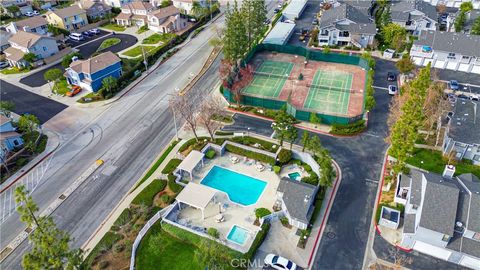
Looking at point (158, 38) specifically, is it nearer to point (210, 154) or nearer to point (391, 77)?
point (210, 154)

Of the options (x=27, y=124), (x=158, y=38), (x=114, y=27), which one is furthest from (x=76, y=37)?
(x=27, y=124)

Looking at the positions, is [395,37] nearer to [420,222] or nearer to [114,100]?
[420,222]

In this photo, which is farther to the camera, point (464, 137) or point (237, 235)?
point (464, 137)

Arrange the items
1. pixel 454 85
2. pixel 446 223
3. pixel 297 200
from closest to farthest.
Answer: pixel 446 223 → pixel 297 200 → pixel 454 85

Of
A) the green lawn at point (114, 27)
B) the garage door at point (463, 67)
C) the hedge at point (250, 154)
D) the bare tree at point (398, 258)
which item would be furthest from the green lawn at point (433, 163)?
the green lawn at point (114, 27)

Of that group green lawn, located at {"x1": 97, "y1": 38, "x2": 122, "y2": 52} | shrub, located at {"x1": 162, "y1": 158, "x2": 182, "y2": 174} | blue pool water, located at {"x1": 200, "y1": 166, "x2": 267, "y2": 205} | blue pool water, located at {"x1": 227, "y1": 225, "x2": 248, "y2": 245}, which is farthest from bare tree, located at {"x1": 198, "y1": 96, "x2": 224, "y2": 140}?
green lawn, located at {"x1": 97, "y1": 38, "x2": 122, "y2": 52}

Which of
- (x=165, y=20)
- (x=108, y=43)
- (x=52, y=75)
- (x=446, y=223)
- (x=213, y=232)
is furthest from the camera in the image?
(x=165, y=20)

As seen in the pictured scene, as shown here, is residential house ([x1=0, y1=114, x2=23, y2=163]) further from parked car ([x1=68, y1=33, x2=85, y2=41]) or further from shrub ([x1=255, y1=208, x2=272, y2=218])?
parked car ([x1=68, y1=33, x2=85, y2=41])

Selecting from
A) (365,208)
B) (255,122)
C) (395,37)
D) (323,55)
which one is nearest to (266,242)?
(365,208)
